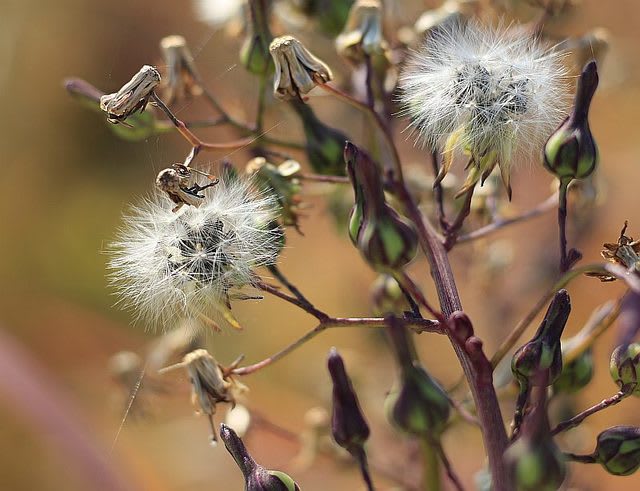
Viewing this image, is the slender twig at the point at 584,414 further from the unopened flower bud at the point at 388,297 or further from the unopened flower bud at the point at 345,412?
the unopened flower bud at the point at 388,297

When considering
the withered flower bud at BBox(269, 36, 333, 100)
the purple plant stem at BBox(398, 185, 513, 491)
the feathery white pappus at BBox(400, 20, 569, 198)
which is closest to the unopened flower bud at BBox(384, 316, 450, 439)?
the purple plant stem at BBox(398, 185, 513, 491)

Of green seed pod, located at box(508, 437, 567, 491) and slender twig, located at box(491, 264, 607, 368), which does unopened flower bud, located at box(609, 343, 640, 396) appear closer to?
slender twig, located at box(491, 264, 607, 368)

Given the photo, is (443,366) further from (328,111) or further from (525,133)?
(525,133)

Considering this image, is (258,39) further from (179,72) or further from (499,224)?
(499,224)

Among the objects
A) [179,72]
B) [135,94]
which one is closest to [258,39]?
[179,72]

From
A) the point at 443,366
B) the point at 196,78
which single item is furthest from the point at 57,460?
the point at 196,78

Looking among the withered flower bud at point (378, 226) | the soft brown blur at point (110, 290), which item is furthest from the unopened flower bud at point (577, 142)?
the soft brown blur at point (110, 290)
